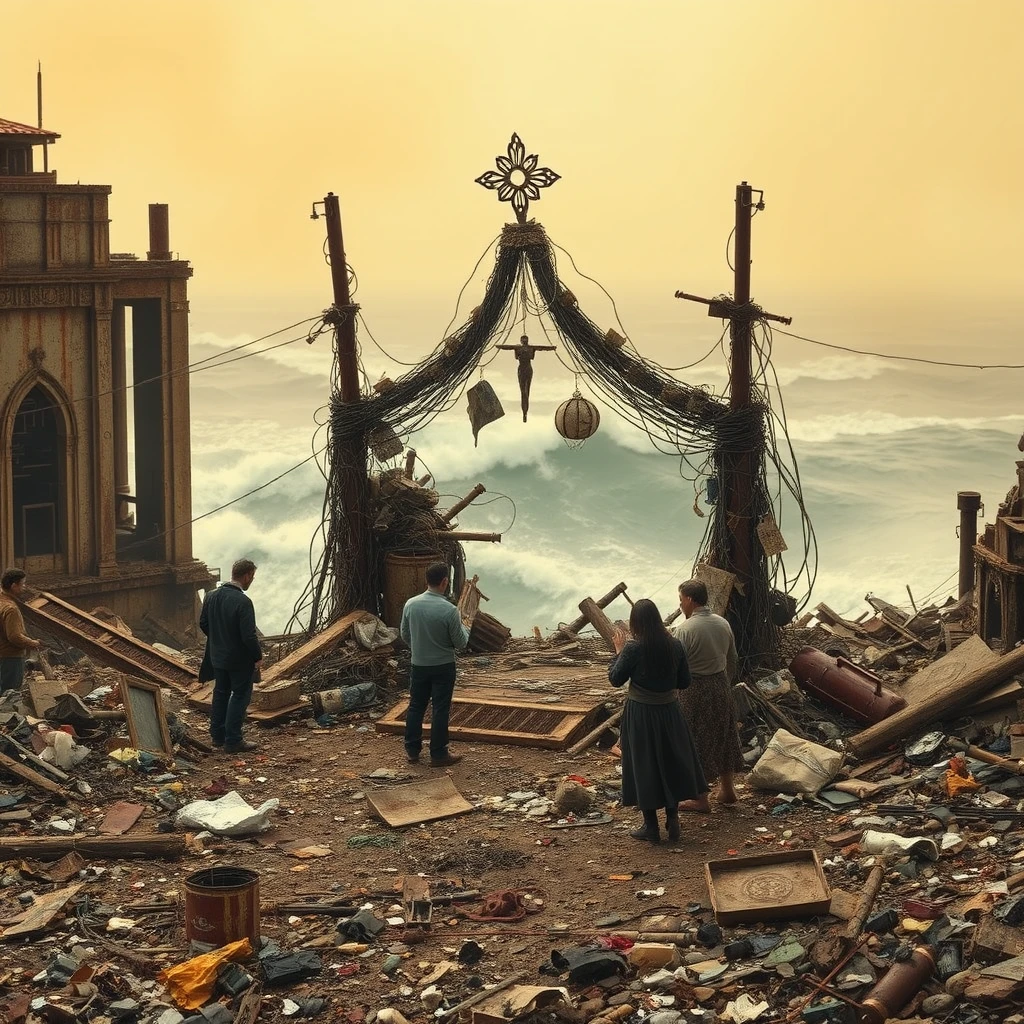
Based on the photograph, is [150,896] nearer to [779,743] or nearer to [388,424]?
[779,743]

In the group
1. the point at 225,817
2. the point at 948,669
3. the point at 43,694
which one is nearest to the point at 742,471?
the point at 948,669

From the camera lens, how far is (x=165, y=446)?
25.2m

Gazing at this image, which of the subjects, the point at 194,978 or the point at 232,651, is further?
the point at 232,651

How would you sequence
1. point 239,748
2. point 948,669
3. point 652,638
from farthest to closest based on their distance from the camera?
point 239,748
point 948,669
point 652,638

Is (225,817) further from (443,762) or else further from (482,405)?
(482,405)

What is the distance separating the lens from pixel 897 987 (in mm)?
7656

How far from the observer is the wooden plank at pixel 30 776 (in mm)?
11438

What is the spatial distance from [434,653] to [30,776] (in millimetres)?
Answer: 3190

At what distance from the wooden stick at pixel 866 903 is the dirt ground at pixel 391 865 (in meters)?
0.95

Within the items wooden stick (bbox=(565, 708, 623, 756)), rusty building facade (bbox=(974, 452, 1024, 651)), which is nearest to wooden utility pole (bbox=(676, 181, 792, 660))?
wooden stick (bbox=(565, 708, 623, 756))

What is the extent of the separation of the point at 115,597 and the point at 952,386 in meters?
71.0

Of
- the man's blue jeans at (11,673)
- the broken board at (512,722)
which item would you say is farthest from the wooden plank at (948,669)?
the man's blue jeans at (11,673)

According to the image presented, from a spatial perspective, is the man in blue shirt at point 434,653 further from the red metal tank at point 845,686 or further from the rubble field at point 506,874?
the red metal tank at point 845,686

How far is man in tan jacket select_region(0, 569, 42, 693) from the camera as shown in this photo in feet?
43.3
